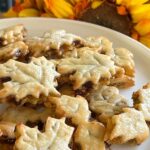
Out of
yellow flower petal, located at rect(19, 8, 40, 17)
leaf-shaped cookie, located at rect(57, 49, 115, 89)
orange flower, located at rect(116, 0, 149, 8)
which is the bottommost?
yellow flower petal, located at rect(19, 8, 40, 17)

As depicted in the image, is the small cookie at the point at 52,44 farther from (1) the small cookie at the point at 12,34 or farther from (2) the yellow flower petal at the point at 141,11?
(2) the yellow flower petal at the point at 141,11

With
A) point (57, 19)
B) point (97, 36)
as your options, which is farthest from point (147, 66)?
point (57, 19)

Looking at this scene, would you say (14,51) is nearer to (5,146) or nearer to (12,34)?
(12,34)

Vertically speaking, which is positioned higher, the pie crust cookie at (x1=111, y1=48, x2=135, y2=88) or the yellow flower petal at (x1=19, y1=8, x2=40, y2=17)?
the pie crust cookie at (x1=111, y1=48, x2=135, y2=88)

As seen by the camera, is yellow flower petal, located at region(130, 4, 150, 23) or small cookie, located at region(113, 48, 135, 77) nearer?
small cookie, located at region(113, 48, 135, 77)

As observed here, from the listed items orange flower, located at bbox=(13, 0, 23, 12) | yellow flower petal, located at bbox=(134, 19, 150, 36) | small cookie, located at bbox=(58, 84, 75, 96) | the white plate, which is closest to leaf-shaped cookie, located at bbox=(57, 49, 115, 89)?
small cookie, located at bbox=(58, 84, 75, 96)

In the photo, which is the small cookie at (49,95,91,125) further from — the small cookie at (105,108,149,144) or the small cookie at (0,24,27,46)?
the small cookie at (0,24,27,46)

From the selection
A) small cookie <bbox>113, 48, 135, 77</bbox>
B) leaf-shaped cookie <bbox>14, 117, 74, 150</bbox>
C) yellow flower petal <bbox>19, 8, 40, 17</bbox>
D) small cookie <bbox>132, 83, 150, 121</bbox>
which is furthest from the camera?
yellow flower petal <bbox>19, 8, 40, 17</bbox>

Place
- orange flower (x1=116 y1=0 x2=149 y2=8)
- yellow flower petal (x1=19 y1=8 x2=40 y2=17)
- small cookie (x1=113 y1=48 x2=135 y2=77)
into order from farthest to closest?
1. yellow flower petal (x1=19 y1=8 x2=40 y2=17)
2. orange flower (x1=116 y1=0 x2=149 y2=8)
3. small cookie (x1=113 y1=48 x2=135 y2=77)
